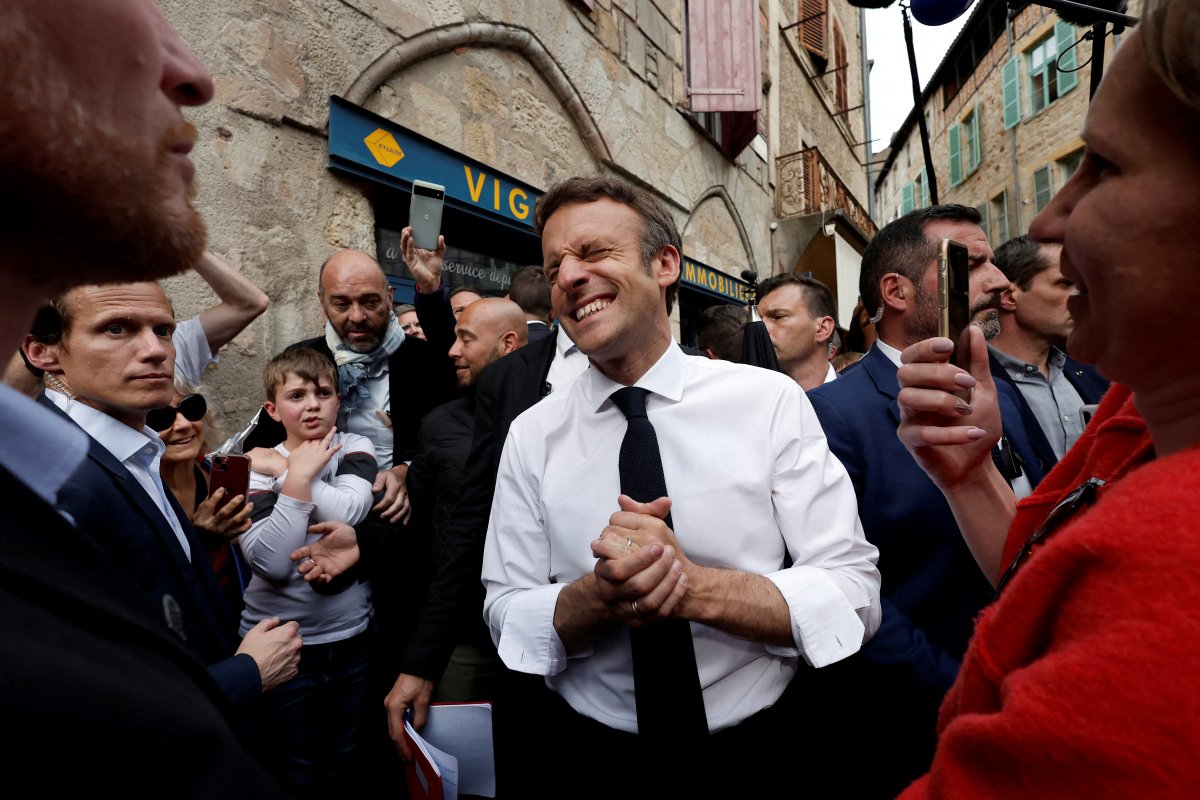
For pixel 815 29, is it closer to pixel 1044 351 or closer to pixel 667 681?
pixel 1044 351

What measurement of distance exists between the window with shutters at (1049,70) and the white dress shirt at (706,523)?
66.5 feet

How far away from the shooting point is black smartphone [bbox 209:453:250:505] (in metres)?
2.05


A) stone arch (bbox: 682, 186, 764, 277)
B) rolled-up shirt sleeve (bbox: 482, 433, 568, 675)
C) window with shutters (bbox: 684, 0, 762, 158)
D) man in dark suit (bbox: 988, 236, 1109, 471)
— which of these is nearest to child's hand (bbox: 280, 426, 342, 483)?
rolled-up shirt sleeve (bbox: 482, 433, 568, 675)

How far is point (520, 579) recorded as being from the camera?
1.59 meters

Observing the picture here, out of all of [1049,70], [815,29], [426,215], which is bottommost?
[426,215]

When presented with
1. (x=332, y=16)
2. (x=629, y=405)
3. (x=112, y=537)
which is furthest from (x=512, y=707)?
(x=332, y=16)

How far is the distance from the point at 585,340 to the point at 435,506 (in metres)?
1.39

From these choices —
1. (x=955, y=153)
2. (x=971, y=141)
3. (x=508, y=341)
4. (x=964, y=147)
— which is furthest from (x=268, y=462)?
(x=955, y=153)

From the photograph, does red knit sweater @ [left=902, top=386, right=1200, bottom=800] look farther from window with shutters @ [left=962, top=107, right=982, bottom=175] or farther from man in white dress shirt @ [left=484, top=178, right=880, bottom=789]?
window with shutters @ [left=962, top=107, right=982, bottom=175]

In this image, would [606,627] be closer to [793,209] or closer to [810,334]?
[810,334]

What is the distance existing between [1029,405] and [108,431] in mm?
3433

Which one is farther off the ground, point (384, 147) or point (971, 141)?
point (971, 141)

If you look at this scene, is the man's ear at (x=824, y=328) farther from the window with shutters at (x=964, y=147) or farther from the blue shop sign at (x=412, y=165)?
the window with shutters at (x=964, y=147)

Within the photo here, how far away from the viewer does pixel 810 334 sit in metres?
4.09
